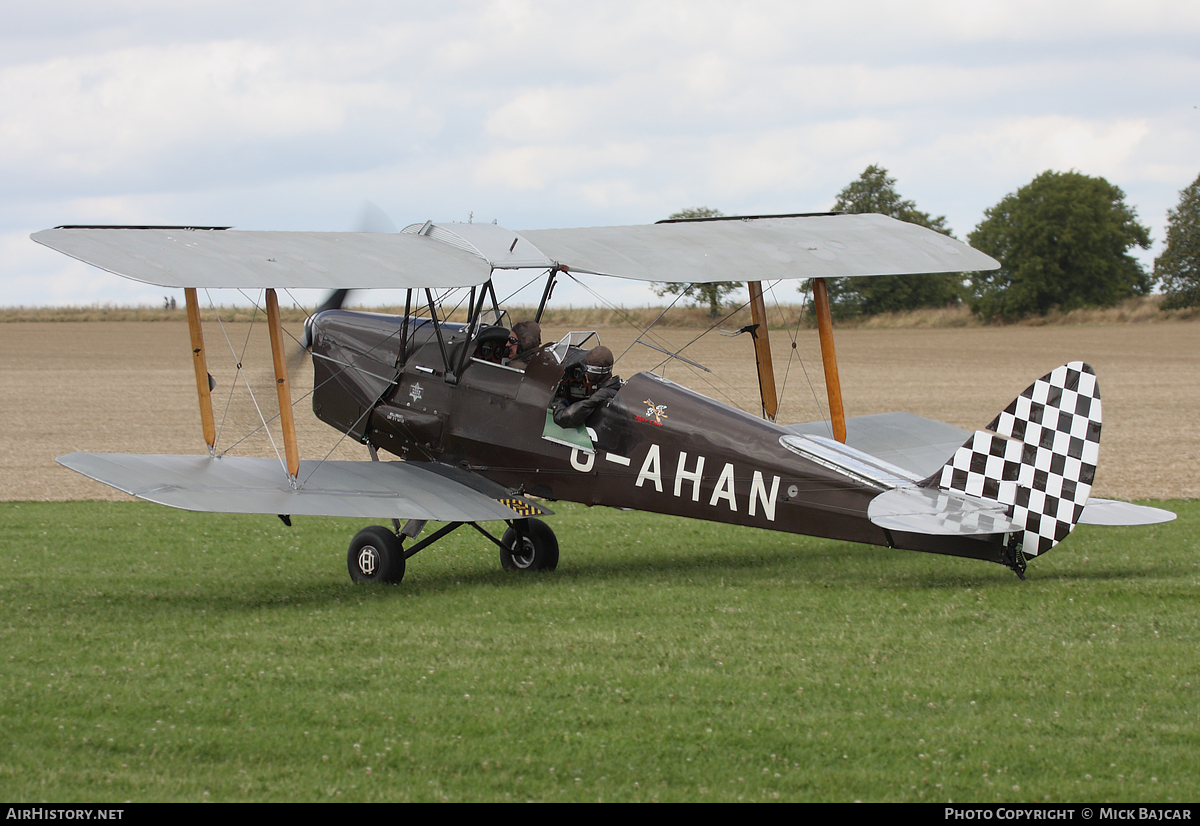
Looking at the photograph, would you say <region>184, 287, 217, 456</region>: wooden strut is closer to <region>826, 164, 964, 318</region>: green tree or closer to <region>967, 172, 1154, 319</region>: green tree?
<region>826, 164, 964, 318</region>: green tree

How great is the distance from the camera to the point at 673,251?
10.3m

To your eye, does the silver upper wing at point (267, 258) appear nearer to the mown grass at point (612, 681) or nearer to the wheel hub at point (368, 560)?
the wheel hub at point (368, 560)

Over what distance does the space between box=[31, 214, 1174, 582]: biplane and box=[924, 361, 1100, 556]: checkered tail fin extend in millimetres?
13

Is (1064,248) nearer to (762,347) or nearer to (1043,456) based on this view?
(762,347)

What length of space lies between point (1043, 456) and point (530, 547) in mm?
4393

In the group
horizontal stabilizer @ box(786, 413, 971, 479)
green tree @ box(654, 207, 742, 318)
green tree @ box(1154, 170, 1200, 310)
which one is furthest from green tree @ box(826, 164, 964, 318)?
horizontal stabilizer @ box(786, 413, 971, 479)

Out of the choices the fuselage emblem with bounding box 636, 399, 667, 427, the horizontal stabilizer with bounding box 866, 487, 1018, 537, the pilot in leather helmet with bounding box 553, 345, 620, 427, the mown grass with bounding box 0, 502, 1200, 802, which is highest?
the pilot in leather helmet with bounding box 553, 345, 620, 427

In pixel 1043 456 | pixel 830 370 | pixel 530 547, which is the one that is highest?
pixel 830 370

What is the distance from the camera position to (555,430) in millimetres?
9773

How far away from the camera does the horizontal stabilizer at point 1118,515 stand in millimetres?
8477

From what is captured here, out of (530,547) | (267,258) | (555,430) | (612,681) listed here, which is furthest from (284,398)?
(612,681)

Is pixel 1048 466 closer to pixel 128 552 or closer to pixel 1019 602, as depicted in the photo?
pixel 1019 602

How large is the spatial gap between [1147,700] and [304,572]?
6.77 metres

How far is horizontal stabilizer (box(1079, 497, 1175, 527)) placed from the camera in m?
8.48
